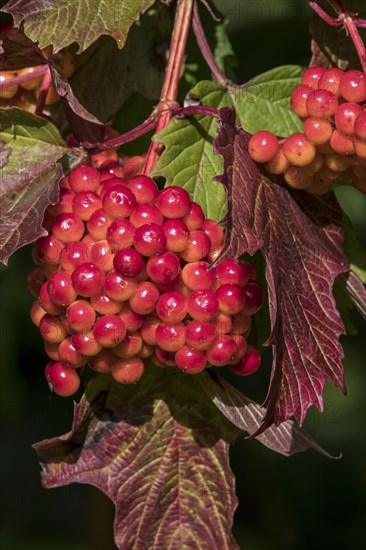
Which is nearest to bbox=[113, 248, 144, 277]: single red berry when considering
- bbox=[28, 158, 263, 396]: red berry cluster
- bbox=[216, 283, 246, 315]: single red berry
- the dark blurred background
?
bbox=[28, 158, 263, 396]: red berry cluster

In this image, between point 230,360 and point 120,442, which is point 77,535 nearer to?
point 120,442

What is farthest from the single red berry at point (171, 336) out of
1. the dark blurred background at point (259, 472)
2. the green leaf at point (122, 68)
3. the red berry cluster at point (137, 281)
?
the dark blurred background at point (259, 472)

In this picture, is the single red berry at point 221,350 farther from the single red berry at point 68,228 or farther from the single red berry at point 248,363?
the single red berry at point 68,228

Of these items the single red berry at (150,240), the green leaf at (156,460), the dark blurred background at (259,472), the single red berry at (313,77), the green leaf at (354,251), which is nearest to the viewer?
the single red berry at (150,240)

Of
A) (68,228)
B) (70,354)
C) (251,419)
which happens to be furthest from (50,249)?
(251,419)

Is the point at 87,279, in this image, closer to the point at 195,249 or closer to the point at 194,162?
the point at 195,249

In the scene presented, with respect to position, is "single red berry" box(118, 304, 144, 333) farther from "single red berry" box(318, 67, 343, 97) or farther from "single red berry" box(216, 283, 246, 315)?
"single red berry" box(318, 67, 343, 97)
